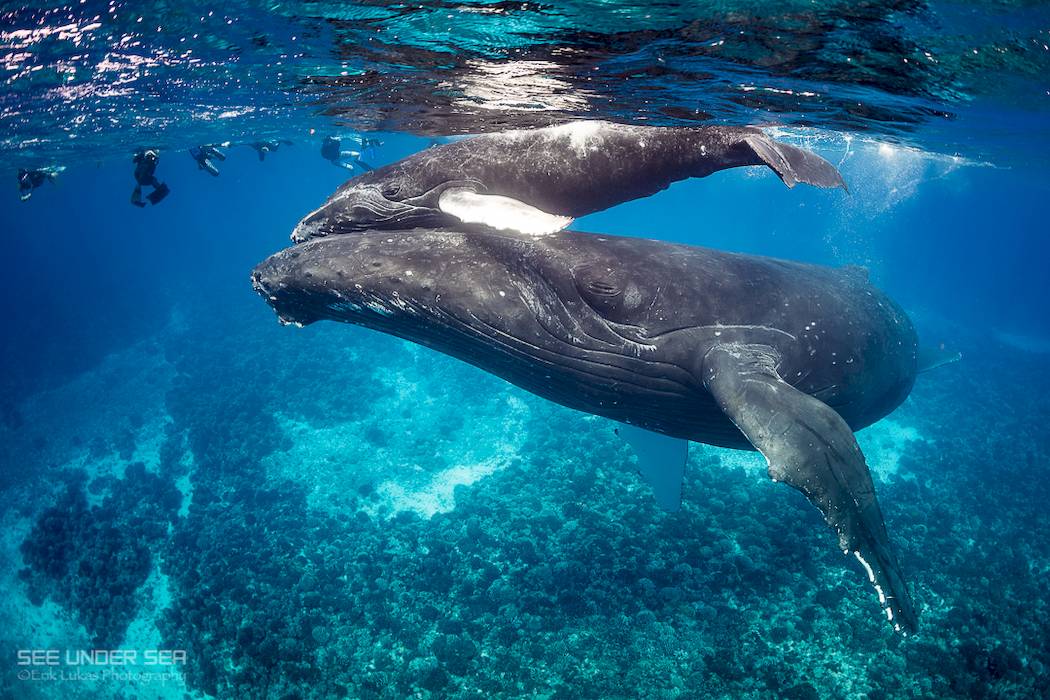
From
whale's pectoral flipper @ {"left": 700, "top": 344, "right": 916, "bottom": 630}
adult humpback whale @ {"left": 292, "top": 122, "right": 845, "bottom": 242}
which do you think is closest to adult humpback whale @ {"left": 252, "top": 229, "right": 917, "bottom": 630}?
whale's pectoral flipper @ {"left": 700, "top": 344, "right": 916, "bottom": 630}

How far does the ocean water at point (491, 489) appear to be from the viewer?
776cm

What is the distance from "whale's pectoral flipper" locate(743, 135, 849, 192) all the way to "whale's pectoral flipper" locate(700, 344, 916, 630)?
2135 mm

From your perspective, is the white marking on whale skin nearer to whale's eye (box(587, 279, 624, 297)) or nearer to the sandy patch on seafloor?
whale's eye (box(587, 279, 624, 297))

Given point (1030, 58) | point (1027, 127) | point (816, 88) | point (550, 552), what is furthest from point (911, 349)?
point (1027, 127)

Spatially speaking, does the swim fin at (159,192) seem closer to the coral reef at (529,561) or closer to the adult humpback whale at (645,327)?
the coral reef at (529,561)

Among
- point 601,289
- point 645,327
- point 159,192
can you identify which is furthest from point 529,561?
point 159,192

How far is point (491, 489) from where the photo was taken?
14328 mm

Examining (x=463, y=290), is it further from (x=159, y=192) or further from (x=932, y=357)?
(x=159, y=192)

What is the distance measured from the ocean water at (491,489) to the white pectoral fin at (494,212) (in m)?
2.95

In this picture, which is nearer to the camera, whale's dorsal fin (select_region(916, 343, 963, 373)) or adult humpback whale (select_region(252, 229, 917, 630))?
adult humpback whale (select_region(252, 229, 917, 630))

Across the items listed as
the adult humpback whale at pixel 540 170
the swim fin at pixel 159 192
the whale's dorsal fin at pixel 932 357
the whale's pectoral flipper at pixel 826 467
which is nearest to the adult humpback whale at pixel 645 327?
the whale's pectoral flipper at pixel 826 467

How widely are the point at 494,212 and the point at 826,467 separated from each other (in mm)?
3639

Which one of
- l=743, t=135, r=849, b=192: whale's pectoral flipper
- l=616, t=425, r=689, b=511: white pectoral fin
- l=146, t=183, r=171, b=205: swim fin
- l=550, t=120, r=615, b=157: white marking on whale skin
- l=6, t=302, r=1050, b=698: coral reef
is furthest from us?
l=146, t=183, r=171, b=205: swim fin

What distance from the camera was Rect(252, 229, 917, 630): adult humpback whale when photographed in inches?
171
